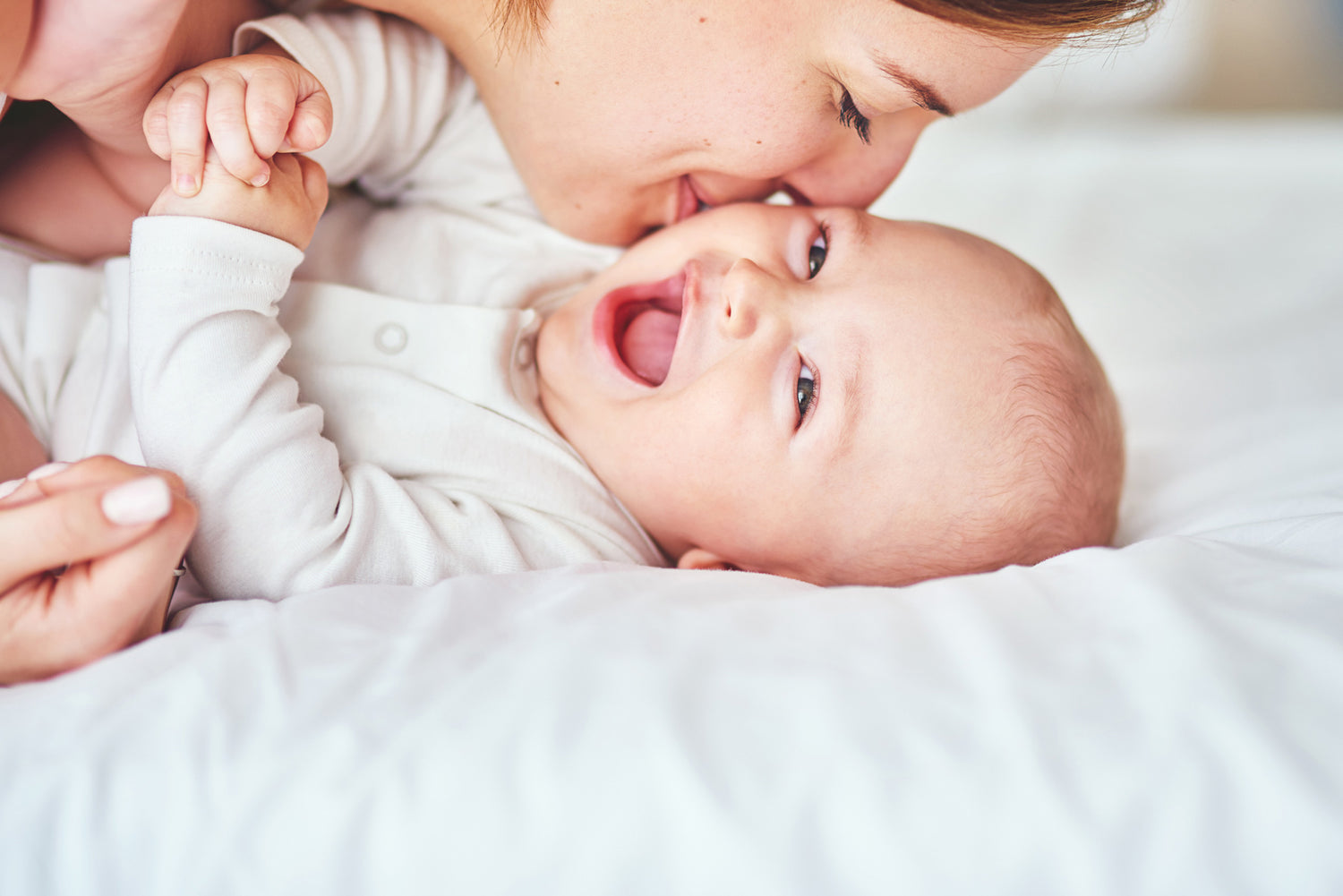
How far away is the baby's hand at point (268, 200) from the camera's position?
847mm

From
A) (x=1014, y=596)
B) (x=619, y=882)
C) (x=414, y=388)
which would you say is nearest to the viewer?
(x=619, y=882)

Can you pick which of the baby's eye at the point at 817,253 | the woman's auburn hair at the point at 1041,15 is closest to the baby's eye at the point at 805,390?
the baby's eye at the point at 817,253

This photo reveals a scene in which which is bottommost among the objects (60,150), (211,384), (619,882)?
(619,882)

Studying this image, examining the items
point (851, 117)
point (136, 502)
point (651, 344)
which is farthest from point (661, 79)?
point (136, 502)

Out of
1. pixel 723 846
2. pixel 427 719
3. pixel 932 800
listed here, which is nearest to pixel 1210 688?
pixel 932 800

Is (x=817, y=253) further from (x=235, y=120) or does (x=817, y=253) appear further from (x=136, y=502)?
(x=136, y=502)

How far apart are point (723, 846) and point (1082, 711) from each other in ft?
0.87

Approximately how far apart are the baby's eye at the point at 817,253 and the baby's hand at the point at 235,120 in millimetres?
533

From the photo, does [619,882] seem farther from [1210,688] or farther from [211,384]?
[211,384]

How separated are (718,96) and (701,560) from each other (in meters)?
0.51

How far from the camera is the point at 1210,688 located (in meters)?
0.68

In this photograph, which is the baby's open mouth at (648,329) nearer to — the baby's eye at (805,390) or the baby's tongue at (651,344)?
the baby's tongue at (651,344)

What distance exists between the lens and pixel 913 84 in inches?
38.0

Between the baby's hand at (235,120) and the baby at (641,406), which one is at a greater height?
the baby's hand at (235,120)
